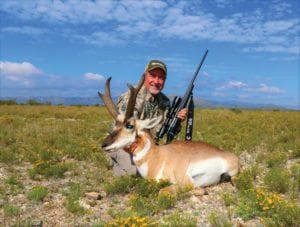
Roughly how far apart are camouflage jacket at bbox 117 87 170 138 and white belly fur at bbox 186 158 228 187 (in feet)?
6.25

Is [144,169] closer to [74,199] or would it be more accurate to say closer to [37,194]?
[74,199]

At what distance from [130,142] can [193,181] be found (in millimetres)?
1486

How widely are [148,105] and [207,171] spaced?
2468mm

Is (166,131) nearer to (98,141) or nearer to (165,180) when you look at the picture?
(165,180)

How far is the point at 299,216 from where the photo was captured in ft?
21.4

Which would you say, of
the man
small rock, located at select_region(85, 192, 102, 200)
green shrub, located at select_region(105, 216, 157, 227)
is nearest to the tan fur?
small rock, located at select_region(85, 192, 102, 200)

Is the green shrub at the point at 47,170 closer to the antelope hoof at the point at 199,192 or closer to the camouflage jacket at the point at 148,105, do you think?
the camouflage jacket at the point at 148,105

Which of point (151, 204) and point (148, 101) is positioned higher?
point (148, 101)

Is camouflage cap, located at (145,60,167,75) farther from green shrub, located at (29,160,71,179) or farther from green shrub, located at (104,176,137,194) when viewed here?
green shrub, located at (29,160,71,179)

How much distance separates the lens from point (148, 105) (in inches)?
419

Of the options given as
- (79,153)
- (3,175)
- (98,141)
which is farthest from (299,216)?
(98,141)

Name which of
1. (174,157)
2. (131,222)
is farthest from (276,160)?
(131,222)

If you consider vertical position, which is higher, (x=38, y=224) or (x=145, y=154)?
(x=145, y=154)

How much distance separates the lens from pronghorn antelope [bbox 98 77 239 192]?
8.58 metres
